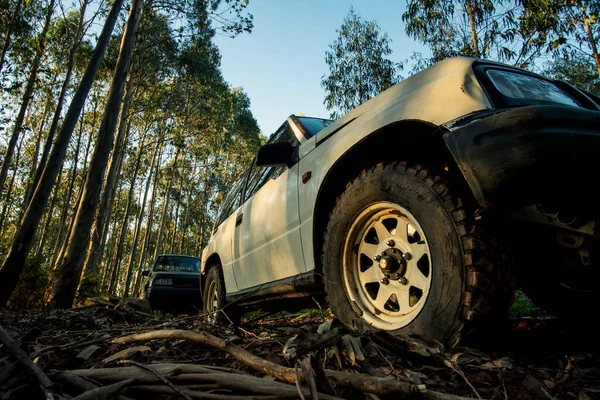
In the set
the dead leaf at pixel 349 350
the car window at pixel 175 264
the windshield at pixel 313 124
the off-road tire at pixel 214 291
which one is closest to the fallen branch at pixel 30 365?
the dead leaf at pixel 349 350

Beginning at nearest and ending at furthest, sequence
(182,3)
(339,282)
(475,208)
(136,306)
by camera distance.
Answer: (475,208) < (339,282) < (136,306) < (182,3)

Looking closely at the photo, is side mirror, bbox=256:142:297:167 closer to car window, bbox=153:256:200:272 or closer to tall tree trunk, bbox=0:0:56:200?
car window, bbox=153:256:200:272

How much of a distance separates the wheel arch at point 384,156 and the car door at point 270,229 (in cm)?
25

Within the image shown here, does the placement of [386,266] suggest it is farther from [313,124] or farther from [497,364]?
[313,124]

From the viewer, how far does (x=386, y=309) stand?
6.25ft

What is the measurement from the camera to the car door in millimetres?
2660

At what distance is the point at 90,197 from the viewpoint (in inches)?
316

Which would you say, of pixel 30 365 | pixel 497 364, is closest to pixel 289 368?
pixel 30 365

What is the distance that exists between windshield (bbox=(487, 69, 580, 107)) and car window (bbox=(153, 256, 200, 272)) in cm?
1117

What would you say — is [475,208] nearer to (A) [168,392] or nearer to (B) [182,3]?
(A) [168,392]

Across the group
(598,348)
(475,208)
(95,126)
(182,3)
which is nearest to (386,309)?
(475,208)

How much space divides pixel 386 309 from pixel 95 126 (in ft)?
89.2

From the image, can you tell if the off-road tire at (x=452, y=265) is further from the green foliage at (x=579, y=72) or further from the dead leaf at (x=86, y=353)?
the green foliage at (x=579, y=72)

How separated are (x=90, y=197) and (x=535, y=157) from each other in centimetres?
850
